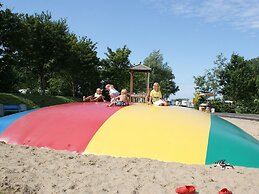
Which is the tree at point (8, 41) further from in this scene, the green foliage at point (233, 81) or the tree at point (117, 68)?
the green foliage at point (233, 81)

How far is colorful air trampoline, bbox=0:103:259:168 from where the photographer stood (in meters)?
6.56

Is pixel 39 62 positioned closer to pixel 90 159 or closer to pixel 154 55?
pixel 90 159

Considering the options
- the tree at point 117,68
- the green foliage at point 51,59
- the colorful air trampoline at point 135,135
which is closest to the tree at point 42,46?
the green foliage at point 51,59

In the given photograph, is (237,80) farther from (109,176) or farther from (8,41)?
(109,176)

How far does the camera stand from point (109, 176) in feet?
16.6

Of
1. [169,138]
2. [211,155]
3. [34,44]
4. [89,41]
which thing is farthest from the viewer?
[89,41]

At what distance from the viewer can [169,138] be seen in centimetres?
700

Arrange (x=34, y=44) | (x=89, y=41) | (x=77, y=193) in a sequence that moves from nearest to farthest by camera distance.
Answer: (x=77, y=193), (x=34, y=44), (x=89, y=41)

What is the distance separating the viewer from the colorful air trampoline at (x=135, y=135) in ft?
21.5

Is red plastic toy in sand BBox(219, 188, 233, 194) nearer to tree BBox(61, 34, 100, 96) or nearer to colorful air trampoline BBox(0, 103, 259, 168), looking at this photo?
colorful air trampoline BBox(0, 103, 259, 168)

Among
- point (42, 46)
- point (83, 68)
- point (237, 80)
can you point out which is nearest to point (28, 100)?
point (42, 46)

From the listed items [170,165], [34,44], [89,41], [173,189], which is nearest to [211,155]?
[170,165]

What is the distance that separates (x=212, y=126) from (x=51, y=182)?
13.6ft

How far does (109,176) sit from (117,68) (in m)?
38.1
